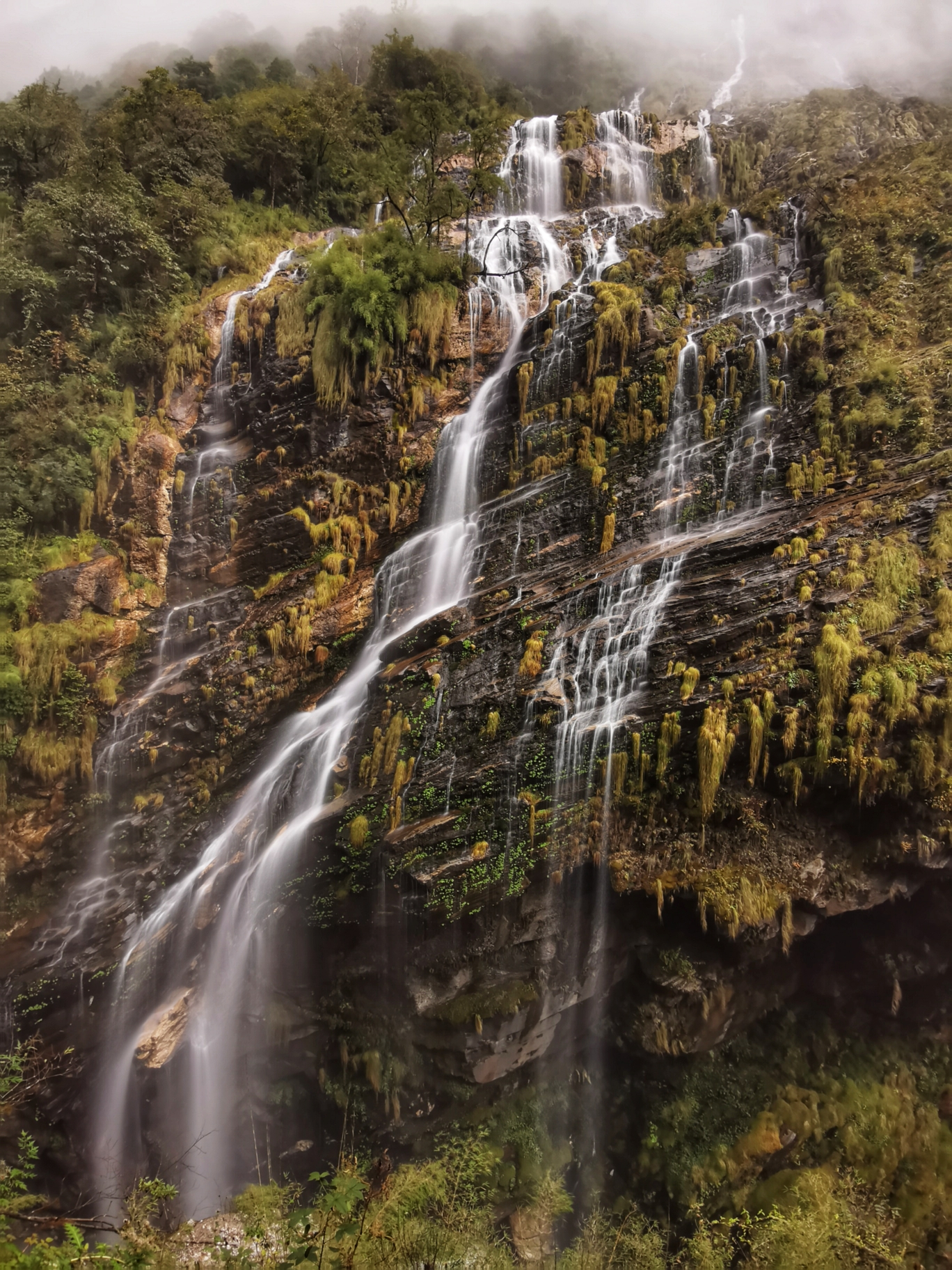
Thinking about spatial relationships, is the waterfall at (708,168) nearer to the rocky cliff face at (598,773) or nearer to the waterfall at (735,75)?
the waterfall at (735,75)

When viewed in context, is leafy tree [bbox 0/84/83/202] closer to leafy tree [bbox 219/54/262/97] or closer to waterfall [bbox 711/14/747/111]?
leafy tree [bbox 219/54/262/97]

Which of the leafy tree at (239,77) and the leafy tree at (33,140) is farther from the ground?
the leafy tree at (239,77)

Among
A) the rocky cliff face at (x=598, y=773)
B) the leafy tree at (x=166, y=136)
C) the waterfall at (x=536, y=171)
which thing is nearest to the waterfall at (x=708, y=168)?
the waterfall at (x=536, y=171)

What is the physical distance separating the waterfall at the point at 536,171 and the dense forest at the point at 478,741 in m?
6.34

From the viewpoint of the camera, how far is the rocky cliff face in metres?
8.83

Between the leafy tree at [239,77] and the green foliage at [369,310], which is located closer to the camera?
the green foliage at [369,310]

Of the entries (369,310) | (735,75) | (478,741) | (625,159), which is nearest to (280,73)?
(625,159)

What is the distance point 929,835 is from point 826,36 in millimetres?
38559

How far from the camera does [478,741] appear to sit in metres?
9.96

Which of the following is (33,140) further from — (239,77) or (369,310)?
(369,310)

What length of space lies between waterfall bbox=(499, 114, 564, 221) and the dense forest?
634 centimetres

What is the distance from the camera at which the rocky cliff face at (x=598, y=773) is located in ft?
29.0

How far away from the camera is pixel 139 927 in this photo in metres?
10.6

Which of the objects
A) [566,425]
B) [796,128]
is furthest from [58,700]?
[796,128]
